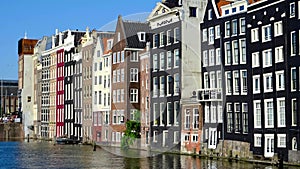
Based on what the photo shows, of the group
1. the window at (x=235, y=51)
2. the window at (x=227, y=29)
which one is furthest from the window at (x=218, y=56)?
the window at (x=235, y=51)

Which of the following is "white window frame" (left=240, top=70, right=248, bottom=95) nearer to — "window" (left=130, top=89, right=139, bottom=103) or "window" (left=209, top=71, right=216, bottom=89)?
"window" (left=209, top=71, right=216, bottom=89)

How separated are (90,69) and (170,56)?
29.8 m

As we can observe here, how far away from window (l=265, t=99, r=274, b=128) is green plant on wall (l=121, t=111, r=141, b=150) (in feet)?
85.6

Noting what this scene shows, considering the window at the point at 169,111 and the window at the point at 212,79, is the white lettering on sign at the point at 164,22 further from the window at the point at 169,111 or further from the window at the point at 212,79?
the window at the point at 212,79

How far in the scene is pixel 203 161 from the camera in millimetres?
54281

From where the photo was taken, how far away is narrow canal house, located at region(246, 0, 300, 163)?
47.6 meters

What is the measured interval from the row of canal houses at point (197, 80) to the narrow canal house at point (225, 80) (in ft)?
0.32

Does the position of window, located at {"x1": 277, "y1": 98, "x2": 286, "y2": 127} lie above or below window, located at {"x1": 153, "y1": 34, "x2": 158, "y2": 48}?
below

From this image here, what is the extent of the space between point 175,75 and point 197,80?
2.65m

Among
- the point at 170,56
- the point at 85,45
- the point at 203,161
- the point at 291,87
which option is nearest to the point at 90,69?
the point at 85,45

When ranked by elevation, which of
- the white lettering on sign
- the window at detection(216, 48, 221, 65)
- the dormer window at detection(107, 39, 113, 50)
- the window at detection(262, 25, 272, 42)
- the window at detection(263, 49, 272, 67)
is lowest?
the window at detection(263, 49, 272, 67)

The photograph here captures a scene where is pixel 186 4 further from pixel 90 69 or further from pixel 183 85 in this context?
pixel 90 69

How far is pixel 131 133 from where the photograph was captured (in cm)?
7431

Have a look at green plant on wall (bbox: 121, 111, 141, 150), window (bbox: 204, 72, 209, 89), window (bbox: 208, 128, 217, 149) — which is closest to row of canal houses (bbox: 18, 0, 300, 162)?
window (bbox: 208, 128, 217, 149)
